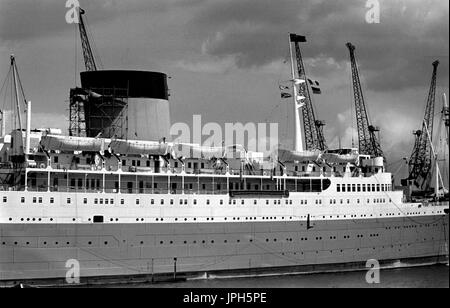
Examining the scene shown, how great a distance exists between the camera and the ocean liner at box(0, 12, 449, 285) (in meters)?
32.1

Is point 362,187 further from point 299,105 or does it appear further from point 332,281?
point 332,281

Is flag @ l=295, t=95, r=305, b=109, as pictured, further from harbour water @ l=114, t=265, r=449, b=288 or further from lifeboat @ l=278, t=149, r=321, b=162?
harbour water @ l=114, t=265, r=449, b=288

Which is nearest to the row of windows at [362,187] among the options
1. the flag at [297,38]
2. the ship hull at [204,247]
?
the ship hull at [204,247]

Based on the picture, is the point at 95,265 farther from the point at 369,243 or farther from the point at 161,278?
the point at 369,243

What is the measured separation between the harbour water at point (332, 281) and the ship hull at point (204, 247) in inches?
26.1

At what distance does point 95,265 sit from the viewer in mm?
32375

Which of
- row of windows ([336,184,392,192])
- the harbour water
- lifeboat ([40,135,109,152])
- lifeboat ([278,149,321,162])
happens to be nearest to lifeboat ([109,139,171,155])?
lifeboat ([40,135,109,152])

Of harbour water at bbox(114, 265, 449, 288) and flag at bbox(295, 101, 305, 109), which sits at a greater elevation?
flag at bbox(295, 101, 305, 109)

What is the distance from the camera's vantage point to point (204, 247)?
114 ft

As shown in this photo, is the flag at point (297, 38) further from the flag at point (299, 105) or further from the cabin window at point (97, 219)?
the cabin window at point (97, 219)

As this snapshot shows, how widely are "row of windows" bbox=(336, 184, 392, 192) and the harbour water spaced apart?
4554 mm

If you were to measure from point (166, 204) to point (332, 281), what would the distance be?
8.78 metres
